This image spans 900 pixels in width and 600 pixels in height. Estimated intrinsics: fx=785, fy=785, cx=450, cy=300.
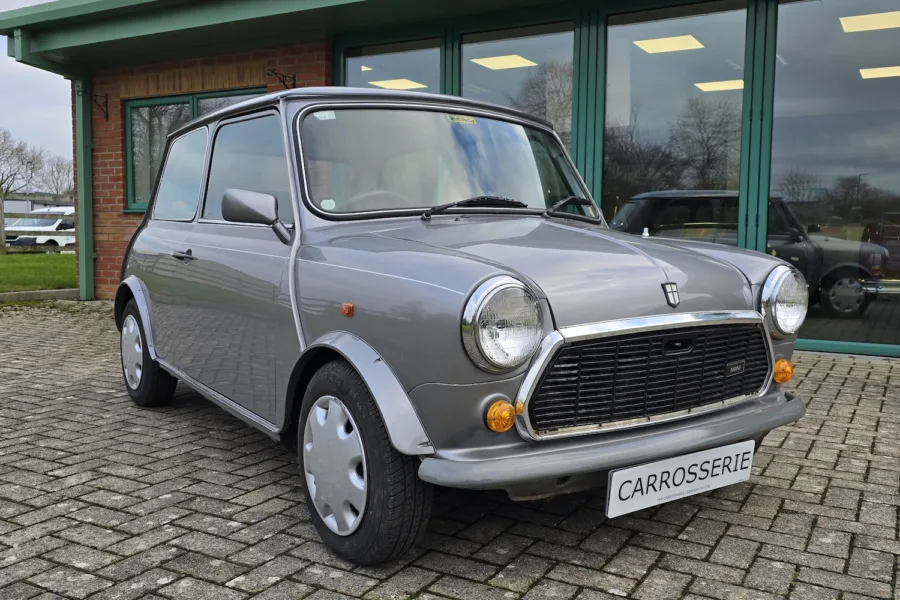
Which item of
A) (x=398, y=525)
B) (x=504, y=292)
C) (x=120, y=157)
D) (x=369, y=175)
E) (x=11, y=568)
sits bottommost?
(x=11, y=568)

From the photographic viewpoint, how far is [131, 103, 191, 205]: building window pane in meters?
11.2

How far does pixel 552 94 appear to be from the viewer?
8273 millimetres

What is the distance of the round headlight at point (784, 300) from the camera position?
301 centimetres

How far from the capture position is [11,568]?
2.69 meters

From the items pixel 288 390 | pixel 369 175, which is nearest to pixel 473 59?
pixel 369 175

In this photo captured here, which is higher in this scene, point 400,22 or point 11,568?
point 400,22

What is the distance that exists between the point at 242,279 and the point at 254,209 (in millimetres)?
450

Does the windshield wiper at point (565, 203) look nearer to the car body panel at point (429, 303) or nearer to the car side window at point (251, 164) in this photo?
the car body panel at point (429, 303)

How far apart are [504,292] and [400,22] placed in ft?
23.9

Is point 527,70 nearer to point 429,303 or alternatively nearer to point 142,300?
point 142,300

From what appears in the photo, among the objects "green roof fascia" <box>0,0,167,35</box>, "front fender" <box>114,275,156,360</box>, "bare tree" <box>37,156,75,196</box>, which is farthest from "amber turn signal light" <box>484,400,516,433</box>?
"bare tree" <box>37,156,75,196</box>

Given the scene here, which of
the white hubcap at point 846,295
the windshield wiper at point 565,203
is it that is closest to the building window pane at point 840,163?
the white hubcap at point 846,295

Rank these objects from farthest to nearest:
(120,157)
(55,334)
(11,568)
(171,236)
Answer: (120,157)
(55,334)
(171,236)
(11,568)

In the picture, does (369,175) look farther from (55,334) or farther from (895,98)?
(55,334)
